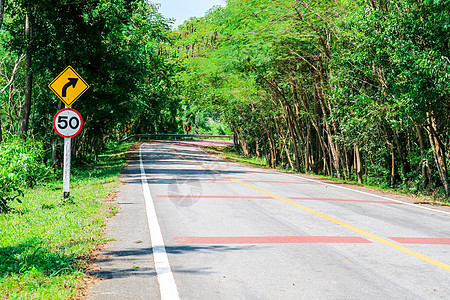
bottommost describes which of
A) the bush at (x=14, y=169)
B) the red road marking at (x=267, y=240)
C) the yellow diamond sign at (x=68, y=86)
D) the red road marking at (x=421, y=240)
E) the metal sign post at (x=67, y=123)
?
the red road marking at (x=421, y=240)

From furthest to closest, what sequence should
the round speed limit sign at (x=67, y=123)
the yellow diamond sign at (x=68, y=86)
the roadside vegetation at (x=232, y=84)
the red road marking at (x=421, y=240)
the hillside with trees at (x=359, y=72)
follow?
1. the hillside with trees at (x=359, y=72)
2. the yellow diamond sign at (x=68, y=86)
3. the round speed limit sign at (x=67, y=123)
4. the roadside vegetation at (x=232, y=84)
5. the red road marking at (x=421, y=240)

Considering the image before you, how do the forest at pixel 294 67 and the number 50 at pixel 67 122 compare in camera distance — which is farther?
the forest at pixel 294 67

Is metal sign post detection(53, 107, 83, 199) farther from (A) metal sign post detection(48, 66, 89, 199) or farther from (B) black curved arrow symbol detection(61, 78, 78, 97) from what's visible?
(B) black curved arrow symbol detection(61, 78, 78, 97)

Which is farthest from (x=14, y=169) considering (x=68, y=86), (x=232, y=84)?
(x=232, y=84)

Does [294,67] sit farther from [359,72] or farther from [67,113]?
[67,113]

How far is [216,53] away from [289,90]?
7.65 m

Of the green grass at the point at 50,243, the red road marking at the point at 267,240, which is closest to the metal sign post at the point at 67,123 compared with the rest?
the green grass at the point at 50,243

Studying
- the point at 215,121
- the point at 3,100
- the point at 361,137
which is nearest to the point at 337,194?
the point at 361,137

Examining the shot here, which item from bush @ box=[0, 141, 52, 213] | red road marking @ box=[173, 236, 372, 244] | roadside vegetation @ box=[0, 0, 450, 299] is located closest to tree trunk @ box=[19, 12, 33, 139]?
roadside vegetation @ box=[0, 0, 450, 299]

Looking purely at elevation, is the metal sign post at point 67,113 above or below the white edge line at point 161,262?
above

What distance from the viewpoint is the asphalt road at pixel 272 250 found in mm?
4793

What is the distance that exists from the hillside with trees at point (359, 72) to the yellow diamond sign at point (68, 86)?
8322 millimetres

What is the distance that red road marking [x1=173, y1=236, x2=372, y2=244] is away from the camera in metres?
6.89

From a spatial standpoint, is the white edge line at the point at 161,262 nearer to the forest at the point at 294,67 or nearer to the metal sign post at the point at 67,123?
the metal sign post at the point at 67,123
